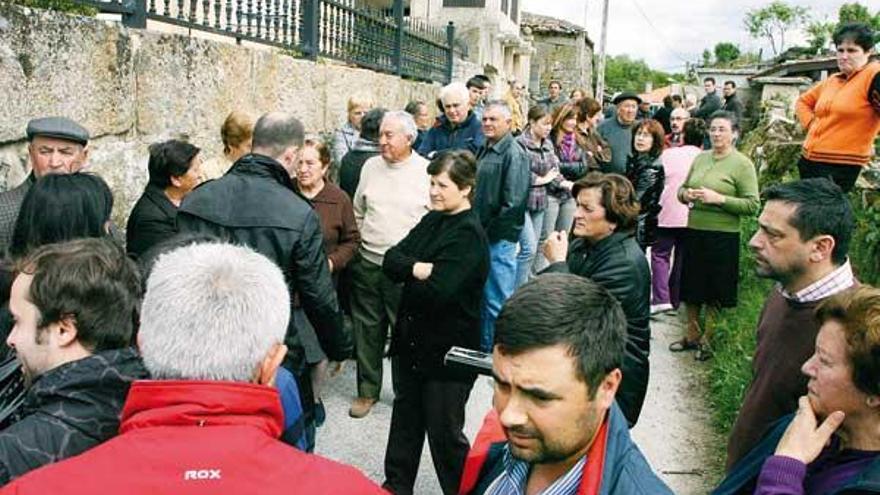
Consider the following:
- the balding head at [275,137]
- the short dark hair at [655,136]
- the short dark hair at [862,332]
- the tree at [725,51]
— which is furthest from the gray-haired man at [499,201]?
the tree at [725,51]

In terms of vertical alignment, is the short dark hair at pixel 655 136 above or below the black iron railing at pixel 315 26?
below

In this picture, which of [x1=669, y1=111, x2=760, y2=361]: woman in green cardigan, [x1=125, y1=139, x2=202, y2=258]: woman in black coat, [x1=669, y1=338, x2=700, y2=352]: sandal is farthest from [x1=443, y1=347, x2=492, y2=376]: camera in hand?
[x1=669, y1=338, x2=700, y2=352]: sandal

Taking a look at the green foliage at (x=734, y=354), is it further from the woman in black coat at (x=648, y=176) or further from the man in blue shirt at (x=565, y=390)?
the man in blue shirt at (x=565, y=390)

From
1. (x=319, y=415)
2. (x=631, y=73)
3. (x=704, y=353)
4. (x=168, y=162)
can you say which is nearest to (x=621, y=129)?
(x=704, y=353)

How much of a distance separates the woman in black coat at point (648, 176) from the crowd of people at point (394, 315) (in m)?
0.69

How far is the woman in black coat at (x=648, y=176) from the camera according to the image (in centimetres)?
681

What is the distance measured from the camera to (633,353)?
10.4 ft

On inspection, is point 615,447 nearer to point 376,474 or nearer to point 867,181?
point 376,474

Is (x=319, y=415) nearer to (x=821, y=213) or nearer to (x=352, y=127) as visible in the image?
(x=352, y=127)

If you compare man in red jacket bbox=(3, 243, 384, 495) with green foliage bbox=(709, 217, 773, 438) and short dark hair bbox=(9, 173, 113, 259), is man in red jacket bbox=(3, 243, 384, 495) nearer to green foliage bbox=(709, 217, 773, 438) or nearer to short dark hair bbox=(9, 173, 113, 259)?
short dark hair bbox=(9, 173, 113, 259)

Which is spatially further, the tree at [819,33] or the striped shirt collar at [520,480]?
the tree at [819,33]

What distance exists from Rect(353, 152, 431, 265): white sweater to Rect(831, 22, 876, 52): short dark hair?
8.67 ft

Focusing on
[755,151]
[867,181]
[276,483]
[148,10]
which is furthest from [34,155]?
[755,151]

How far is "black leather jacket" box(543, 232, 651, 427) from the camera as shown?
3170mm
